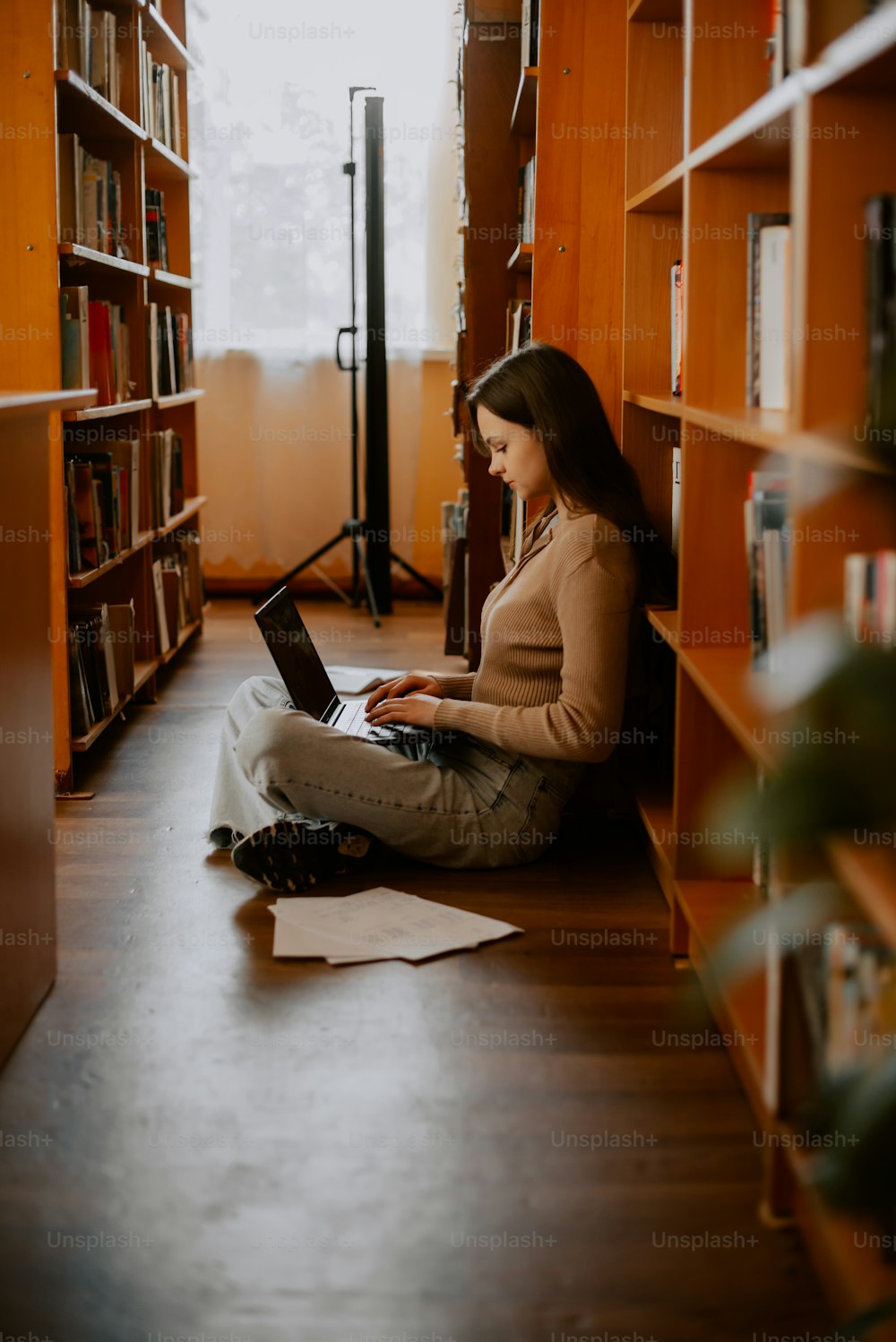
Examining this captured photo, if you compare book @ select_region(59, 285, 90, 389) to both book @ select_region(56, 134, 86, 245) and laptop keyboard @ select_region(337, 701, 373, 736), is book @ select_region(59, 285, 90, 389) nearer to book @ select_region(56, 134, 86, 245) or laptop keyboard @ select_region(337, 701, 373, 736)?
book @ select_region(56, 134, 86, 245)

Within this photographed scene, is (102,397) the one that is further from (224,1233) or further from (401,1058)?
(224,1233)

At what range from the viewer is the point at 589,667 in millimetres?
2365

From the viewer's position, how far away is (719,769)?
2.16m

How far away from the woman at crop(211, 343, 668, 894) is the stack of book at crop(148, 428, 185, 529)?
1.80 metres

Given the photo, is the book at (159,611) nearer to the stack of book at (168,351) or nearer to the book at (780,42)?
the stack of book at (168,351)

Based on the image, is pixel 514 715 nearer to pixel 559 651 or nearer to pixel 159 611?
pixel 559 651

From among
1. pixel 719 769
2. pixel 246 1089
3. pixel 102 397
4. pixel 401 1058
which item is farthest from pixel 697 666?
pixel 102 397

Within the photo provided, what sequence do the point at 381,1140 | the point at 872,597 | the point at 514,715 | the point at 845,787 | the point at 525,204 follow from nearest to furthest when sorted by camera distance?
the point at 845,787, the point at 872,597, the point at 381,1140, the point at 514,715, the point at 525,204

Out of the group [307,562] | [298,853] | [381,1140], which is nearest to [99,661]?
[298,853]

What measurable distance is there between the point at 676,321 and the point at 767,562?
3.08 ft

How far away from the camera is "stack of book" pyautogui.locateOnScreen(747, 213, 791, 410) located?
1872 mm

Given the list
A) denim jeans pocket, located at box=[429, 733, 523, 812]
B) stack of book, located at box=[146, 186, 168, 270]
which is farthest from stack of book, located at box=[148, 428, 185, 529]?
denim jeans pocket, located at box=[429, 733, 523, 812]

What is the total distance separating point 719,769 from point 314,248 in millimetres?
3980

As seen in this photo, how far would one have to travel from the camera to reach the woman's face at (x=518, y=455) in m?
2.49
